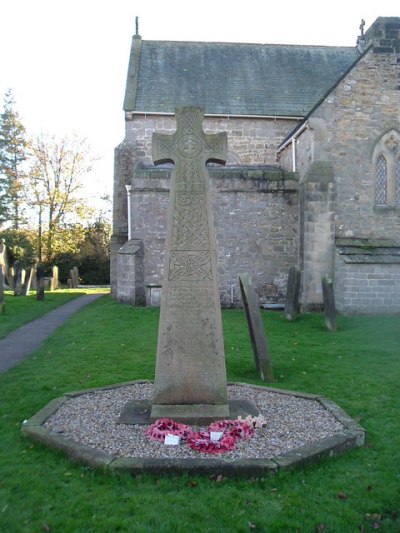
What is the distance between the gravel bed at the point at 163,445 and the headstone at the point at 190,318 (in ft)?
1.72

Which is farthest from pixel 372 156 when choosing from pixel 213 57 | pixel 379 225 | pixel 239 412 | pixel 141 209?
pixel 239 412

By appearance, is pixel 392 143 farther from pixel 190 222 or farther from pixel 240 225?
pixel 190 222

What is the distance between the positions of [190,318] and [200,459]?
150 cm

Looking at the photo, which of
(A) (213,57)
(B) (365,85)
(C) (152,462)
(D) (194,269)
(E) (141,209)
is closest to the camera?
(C) (152,462)

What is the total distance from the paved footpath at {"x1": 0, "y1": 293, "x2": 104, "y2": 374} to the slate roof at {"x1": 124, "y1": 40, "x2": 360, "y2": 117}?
9869 mm

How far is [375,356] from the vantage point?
900 cm

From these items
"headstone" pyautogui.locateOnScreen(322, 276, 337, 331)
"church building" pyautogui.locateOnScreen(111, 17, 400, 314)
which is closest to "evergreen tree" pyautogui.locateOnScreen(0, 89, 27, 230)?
"church building" pyautogui.locateOnScreen(111, 17, 400, 314)

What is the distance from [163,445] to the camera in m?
4.52

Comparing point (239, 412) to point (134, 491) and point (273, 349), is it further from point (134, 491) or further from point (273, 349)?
point (273, 349)

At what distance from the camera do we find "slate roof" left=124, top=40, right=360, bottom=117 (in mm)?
20484

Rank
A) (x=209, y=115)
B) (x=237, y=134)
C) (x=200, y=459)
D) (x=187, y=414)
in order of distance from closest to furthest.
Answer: (x=200, y=459), (x=187, y=414), (x=209, y=115), (x=237, y=134)

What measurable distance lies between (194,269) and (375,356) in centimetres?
536

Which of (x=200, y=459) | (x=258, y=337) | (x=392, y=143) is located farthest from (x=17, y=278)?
(x=200, y=459)

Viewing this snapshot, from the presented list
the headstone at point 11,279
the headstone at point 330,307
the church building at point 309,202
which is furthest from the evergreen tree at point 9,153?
the headstone at point 330,307
